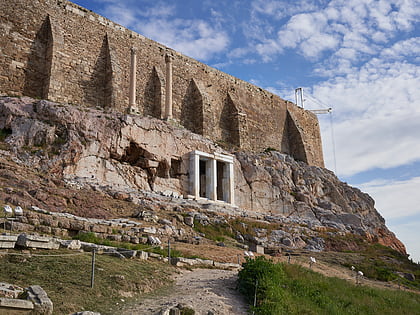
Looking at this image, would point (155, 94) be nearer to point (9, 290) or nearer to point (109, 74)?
point (109, 74)

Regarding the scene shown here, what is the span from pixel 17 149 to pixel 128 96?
9983 millimetres

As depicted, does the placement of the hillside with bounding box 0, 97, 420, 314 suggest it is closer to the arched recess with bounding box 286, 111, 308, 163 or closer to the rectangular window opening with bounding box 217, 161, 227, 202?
the rectangular window opening with bounding box 217, 161, 227, 202

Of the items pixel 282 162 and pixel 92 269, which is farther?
pixel 282 162

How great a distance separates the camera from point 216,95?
32250 mm

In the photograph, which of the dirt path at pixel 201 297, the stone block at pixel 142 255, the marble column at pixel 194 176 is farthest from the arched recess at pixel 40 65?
the dirt path at pixel 201 297

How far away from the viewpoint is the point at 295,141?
3856 cm

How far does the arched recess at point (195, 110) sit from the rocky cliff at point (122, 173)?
4.05 m

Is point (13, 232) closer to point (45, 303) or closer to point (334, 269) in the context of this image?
point (45, 303)

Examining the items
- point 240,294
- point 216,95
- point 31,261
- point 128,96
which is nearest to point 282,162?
point 216,95

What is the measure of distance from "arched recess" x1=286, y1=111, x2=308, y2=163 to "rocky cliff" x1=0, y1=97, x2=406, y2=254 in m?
10.4

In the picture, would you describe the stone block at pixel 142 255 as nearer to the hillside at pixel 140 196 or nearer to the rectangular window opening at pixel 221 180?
the hillside at pixel 140 196

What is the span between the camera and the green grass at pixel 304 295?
8062 millimetres

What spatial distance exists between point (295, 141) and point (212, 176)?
17050mm

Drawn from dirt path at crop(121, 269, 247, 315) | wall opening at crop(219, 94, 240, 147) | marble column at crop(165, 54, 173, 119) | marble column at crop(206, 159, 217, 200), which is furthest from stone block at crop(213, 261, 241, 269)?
wall opening at crop(219, 94, 240, 147)
